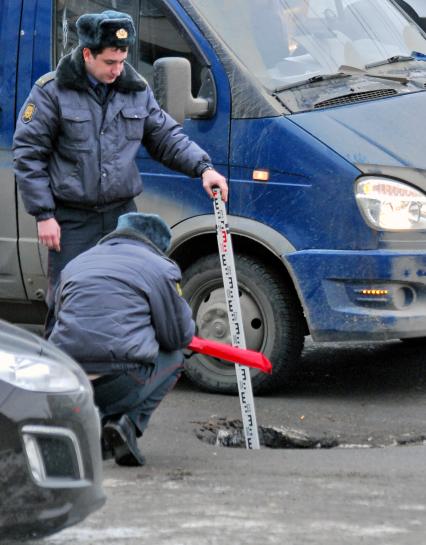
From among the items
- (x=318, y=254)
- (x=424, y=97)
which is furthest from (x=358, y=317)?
(x=424, y=97)

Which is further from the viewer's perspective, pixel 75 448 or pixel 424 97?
pixel 424 97

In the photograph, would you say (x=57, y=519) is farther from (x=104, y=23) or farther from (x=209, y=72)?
(x=209, y=72)

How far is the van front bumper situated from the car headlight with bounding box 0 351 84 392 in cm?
275

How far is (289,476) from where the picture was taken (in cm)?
583

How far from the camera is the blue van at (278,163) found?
23.0ft

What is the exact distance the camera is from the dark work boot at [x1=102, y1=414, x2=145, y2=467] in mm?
5777

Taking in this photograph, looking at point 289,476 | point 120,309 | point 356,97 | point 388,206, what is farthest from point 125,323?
point 356,97

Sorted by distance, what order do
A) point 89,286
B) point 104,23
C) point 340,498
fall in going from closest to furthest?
point 340,498, point 89,286, point 104,23

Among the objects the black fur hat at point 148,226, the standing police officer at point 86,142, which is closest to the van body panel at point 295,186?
the standing police officer at point 86,142

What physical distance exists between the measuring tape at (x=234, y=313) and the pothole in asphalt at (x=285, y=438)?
235 millimetres

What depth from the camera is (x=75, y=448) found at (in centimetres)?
445

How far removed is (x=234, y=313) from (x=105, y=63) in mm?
1324

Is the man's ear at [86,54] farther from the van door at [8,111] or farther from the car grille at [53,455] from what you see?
the car grille at [53,455]

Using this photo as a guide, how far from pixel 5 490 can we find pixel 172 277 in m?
1.84
